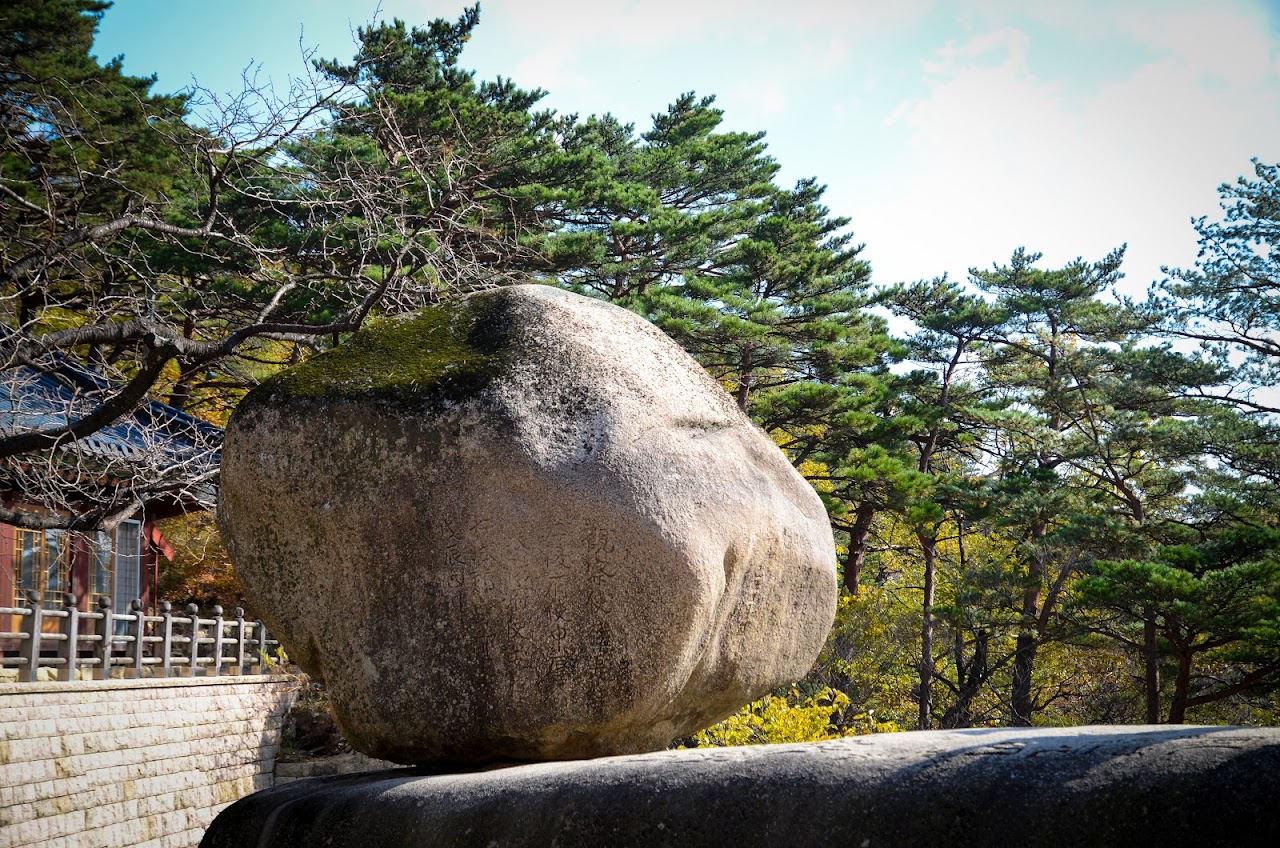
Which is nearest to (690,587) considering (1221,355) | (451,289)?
(451,289)

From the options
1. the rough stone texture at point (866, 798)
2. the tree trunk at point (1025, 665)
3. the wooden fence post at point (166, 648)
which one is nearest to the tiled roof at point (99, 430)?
the wooden fence post at point (166, 648)

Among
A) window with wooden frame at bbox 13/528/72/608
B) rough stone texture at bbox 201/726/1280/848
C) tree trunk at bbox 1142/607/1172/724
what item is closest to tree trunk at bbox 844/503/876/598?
tree trunk at bbox 1142/607/1172/724

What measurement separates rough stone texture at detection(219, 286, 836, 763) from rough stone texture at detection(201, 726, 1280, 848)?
46cm

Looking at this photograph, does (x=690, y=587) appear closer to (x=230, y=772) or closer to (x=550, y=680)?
(x=550, y=680)

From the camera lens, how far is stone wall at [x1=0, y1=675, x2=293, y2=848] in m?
11.3

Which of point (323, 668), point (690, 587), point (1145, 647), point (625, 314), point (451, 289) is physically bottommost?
point (1145, 647)

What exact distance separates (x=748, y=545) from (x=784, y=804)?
158 cm

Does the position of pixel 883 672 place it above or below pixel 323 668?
below

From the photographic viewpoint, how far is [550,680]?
4562 millimetres

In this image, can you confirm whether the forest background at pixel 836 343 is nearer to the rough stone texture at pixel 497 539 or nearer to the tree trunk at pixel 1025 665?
the tree trunk at pixel 1025 665

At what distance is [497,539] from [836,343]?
17.2m

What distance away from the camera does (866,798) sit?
341cm

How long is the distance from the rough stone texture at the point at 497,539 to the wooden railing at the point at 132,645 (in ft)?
21.8

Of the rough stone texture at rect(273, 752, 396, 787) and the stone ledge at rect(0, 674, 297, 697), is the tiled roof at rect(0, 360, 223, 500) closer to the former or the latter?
the stone ledge at rect(0, 674, 297, 697)
